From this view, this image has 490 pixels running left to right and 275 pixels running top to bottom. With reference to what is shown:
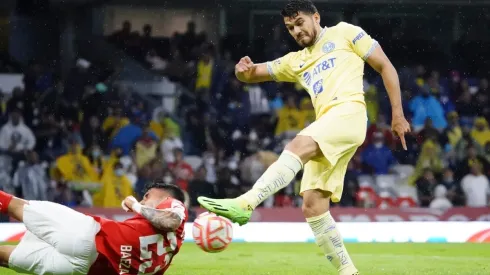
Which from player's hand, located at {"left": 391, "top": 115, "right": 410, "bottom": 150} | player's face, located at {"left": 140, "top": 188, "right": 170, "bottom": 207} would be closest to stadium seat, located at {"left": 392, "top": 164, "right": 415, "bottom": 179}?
player's hand, located at {"left": 391, "top": 115, "right": 410, "bottom": 150}

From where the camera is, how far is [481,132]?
63.1ft

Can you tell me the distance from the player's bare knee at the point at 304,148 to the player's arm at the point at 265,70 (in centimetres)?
89

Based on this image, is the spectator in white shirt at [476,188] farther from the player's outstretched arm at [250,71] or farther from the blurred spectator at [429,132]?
the player's outstretched arm at [250,71]

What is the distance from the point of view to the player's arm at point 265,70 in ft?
25.3

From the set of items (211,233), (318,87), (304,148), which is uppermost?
(318,87)

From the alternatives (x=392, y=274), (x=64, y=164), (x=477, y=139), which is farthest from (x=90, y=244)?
(x=477, y=139)

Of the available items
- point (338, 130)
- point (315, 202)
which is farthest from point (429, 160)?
point (338, 130)

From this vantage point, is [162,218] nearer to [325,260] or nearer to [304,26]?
[304,26]

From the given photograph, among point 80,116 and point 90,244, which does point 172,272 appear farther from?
point 80,116

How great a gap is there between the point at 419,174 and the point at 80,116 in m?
6.60

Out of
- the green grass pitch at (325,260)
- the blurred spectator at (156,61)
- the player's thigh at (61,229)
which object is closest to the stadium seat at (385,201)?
the green grass pitch at (325,260)

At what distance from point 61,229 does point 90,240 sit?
0.70 feet

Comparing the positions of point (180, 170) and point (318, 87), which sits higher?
point (318, 87)

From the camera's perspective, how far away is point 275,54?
20.6 meters
